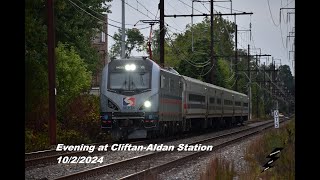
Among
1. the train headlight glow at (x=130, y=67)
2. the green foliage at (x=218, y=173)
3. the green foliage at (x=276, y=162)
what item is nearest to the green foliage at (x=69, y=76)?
the train headlight glow at (x=130, y=67)

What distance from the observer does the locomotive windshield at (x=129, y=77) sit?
24734 millimetres

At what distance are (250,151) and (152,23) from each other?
13373 mm

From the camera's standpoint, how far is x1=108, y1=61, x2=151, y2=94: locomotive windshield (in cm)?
→ 2473

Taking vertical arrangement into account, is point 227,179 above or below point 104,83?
below

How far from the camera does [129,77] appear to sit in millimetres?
24938

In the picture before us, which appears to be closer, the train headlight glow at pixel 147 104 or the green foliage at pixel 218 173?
the green foliage at pixel 218 173

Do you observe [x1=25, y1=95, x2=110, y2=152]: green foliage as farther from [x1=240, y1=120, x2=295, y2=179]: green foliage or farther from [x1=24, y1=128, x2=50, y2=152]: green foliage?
[x1=240, y1=120, x2=295, y2=179]: green foliage

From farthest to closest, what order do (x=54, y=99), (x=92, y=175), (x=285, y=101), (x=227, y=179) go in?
(x=285, y=101), (x=54, y=99), (x=92, y=175), (x=227, y=179)

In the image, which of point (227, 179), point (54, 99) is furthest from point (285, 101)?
point (227, 179)

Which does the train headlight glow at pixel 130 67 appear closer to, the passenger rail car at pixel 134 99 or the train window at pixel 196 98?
the passenger rail car at pixel 134 99

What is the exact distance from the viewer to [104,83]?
24969mm

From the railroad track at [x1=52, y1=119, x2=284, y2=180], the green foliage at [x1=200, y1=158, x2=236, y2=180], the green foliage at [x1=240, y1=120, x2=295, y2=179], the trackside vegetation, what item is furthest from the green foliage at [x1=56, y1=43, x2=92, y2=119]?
the green foliage at [x1=200, y1=158, x2=236, y2=180]

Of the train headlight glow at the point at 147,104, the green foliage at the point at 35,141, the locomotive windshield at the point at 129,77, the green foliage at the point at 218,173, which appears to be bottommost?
the green foliage at the point at 35,141
